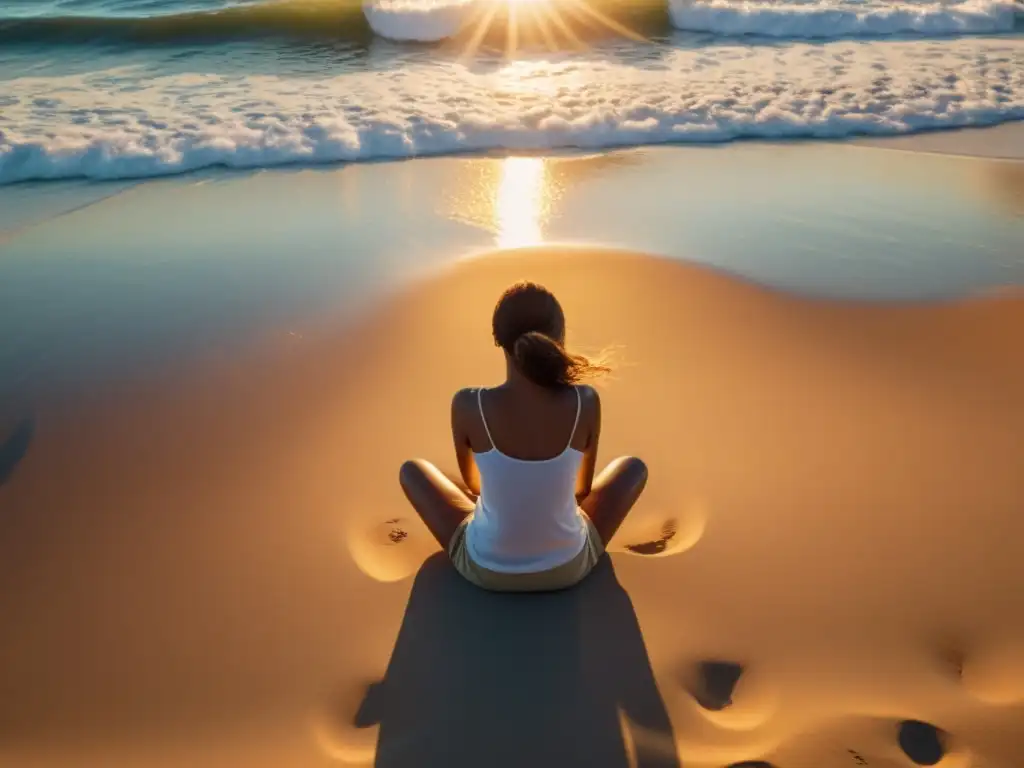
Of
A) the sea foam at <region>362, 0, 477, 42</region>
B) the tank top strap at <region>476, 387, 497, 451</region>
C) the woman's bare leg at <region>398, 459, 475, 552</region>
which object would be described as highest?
the sea foam at <region>362, 0, 477, 42</region>

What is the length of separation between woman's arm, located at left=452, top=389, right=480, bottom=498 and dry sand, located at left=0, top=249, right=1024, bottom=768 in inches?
12.6

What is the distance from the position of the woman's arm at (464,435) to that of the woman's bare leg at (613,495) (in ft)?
1.26

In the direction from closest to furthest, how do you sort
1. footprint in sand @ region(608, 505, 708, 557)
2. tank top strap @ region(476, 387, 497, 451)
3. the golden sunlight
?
tank top strap @ region(476, 387, 497, 451)
footprint in sand @ region(608, 505, 708, 557)
the golden sunlight

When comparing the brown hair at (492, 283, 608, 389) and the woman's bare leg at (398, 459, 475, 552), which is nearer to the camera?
the brown hair at (492, 283, 608, 389)

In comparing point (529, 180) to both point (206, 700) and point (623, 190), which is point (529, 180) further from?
point (206, 700)

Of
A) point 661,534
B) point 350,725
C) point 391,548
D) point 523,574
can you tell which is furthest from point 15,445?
point 661,534

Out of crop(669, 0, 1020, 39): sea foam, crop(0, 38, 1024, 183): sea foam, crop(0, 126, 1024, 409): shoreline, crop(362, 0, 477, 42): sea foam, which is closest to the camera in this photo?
crop(0, 126, 1024, 409): shoreline

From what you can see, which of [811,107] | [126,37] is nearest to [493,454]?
[811,107]

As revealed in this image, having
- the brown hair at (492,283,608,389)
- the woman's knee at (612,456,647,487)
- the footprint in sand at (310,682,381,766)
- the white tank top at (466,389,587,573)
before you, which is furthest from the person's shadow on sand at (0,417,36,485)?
the woman's knee at (612,456,647,487)

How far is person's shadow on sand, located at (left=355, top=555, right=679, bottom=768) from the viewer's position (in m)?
2.19

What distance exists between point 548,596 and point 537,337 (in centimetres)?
89

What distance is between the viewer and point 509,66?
9.45m

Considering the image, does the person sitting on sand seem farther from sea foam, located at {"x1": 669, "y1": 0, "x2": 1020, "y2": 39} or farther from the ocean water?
sea foam, located at {"x1": 669, "y1": 0, "x2": 1020, "y2": 39}

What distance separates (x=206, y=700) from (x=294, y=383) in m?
1.72
